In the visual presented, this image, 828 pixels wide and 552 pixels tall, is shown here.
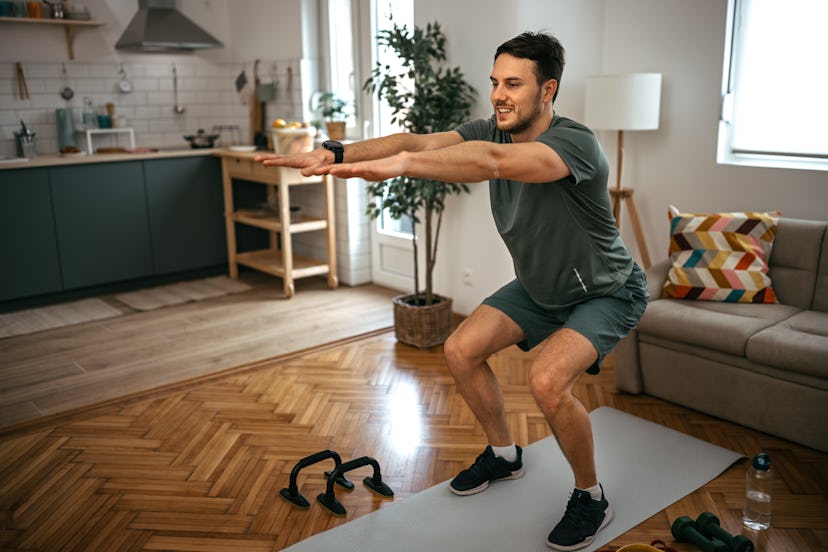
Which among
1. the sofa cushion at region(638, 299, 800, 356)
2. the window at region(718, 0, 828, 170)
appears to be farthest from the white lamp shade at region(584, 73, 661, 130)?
the sofa cushion at region(638, 299, 800, 356)

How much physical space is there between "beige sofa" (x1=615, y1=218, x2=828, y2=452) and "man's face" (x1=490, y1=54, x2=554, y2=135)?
134 centimetres

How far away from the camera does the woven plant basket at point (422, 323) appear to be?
407 cm

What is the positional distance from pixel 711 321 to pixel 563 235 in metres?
1.12

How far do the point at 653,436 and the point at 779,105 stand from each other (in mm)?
1802

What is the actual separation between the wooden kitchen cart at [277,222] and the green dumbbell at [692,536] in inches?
130

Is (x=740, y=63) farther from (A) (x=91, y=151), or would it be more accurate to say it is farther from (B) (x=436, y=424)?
(A) (x=91, y=151)

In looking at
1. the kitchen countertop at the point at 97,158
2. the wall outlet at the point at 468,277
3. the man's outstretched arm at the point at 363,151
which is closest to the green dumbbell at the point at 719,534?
the man's outstretched arm at the point at 363,151

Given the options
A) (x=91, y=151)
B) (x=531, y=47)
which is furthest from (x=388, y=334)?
(x=91, y=151)

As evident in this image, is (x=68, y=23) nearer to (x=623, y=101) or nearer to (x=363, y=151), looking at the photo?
(x=623, y=101)

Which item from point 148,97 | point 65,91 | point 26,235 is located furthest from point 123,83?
point 26,235

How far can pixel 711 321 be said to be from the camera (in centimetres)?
307

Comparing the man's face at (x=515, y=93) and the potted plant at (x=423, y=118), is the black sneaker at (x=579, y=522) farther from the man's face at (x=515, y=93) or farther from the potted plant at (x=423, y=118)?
the potted plant at (x=423, y=118)

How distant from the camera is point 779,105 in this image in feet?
12.0

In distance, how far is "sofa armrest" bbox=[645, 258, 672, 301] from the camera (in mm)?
3400
